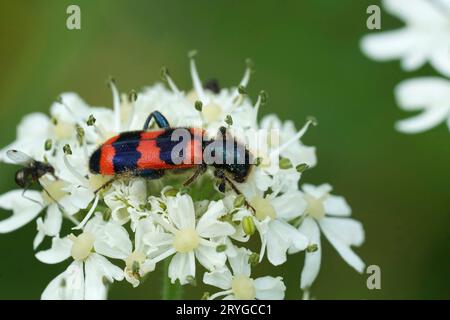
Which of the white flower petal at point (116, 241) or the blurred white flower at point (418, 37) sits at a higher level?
the blurred white flower at point (418, 37)

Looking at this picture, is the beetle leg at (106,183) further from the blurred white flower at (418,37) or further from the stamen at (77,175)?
the blurred white flower at (418,37)

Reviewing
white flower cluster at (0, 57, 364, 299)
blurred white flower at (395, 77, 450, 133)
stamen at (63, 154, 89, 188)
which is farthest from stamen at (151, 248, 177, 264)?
blurred white flower at (395, 77, 450, 133)

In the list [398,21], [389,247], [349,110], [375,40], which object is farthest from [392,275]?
[375,40]

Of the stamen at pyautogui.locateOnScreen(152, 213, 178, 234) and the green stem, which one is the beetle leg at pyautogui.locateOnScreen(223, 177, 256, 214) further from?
the green stem

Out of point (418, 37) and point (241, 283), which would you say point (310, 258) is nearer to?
point (241, 283)

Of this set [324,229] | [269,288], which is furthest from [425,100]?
[324,229]

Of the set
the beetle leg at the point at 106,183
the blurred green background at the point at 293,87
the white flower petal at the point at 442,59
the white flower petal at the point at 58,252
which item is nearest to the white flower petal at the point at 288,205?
the beetle leg at the point at 106,183
